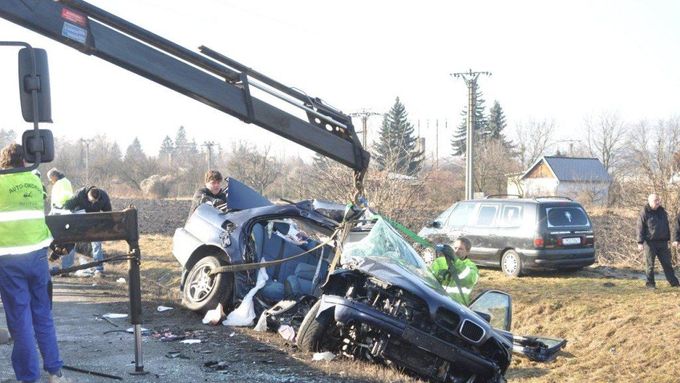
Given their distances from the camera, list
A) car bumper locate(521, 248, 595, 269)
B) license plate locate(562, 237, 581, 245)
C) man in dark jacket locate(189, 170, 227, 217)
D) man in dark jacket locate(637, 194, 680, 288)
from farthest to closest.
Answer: license plate locate(562, 237, 581, 245)
car bumper locate(521, 248, 595, 269)
man in dark jacket locate(637, 194, 680, 288)
man in dark jacket locate(189, 170, 227, 217)

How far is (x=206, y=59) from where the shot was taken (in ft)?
21.5

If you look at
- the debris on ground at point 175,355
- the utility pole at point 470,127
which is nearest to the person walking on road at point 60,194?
the debris on ground at point 175,355

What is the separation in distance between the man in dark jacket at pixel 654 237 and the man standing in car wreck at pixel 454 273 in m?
6.35

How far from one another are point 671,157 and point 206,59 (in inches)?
521

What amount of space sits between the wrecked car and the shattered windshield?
1 centimetres

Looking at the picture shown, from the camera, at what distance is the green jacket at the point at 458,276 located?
23.3 ft

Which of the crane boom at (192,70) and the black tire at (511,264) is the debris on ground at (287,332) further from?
the black tire at (511,264)

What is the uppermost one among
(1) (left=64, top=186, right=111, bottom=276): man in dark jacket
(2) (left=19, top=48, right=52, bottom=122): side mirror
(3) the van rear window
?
(2) (left=19, top=48, right=52, bottom=122): side mirror

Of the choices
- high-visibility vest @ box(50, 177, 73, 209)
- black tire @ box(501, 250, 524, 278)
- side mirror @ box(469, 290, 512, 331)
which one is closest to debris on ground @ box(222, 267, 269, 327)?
side mirror @ box(469, 290, 512, 331)

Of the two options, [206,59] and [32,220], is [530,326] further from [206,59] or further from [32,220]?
[32,220]

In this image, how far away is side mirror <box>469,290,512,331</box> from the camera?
7.00 m

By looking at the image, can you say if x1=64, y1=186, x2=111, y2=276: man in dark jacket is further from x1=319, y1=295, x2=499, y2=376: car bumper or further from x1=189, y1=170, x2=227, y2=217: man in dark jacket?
x1=319, y1=295, x2=499, y2=376: car bumper

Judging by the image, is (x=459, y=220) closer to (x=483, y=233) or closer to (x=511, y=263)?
(x=483, y=233)

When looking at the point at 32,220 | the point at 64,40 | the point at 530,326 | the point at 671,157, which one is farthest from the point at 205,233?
the point at 671,157
